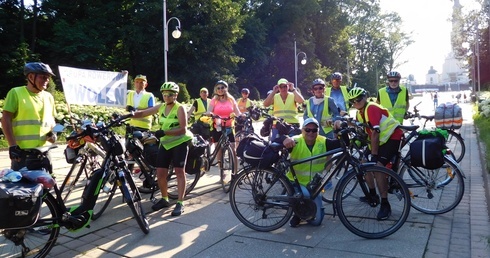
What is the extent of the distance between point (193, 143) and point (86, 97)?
3.78 meters

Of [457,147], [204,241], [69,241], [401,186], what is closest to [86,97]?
[69,241]

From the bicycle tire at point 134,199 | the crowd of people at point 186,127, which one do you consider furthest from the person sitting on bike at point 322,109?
the bicycle tire at point 134,199

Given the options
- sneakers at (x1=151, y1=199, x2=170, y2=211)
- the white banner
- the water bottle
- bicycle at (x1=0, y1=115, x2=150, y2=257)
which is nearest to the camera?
the water bottle

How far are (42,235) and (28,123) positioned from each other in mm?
1234

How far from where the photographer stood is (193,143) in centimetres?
578

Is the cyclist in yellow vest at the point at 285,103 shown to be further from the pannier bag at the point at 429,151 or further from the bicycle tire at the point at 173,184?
the pannier bag at the point at 429,151

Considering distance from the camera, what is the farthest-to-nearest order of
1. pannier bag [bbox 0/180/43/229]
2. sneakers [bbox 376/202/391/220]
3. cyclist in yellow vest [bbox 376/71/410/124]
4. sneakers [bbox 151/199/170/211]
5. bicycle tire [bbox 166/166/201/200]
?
cyclist in yellow vest [bbox 376/71/410/124]
bicycle tire [bbox 166/166/201/200]
sneakers [bbox 151/199/170/211]
sneakers [bbox 376/202/391/220]
pannier bag [bbox 0/180/43/229]

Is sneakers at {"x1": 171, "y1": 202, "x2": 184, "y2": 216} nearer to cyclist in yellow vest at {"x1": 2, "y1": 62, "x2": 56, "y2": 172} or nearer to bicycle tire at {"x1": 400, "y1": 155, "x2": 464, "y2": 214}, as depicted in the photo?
cyclist in yellow vest at {"x1": 2, "y1": 62, "x2": 56, "y2": 172}

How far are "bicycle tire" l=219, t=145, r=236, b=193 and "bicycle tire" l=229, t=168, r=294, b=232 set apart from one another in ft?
6.31

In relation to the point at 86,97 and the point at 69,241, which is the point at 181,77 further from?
the point at 69,241

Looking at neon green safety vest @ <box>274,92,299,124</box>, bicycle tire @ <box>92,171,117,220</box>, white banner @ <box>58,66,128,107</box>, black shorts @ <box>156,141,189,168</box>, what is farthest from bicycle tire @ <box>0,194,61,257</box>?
neon green safety vest @ <box>274,92,299,124</box>

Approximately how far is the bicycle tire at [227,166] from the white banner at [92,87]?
321 cm

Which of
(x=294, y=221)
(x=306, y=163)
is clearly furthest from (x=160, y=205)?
(x=306, y=163)

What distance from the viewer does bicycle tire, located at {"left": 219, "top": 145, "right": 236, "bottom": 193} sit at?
6.70m
